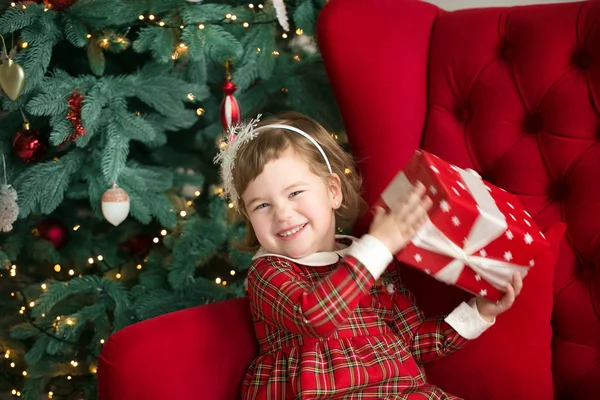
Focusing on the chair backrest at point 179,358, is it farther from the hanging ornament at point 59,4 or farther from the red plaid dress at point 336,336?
the hanging ornament at point 59,4

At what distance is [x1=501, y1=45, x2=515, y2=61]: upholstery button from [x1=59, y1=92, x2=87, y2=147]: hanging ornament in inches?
45.3

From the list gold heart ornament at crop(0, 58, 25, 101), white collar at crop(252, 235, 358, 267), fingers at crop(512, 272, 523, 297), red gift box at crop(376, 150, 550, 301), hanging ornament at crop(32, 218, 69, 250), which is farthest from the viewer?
hanging ornament at crop(32, 218, 69, 250)

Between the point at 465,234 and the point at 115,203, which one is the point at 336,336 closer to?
the point at 465,234

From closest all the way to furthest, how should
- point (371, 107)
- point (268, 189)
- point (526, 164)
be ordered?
point (268, 189), point (526, 164), point (371, 107)

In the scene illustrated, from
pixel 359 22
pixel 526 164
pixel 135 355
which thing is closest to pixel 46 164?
pixel 135 355

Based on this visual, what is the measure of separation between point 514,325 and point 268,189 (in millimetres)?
586

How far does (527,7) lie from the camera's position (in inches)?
58.4

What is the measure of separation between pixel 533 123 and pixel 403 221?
53 cm

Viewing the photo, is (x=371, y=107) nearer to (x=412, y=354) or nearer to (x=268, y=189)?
(x=268, y=189)

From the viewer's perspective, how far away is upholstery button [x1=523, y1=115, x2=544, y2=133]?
4.70 feet

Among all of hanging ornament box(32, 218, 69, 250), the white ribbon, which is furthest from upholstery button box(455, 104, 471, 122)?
hanging ornament box(32, 218, 69, 250)

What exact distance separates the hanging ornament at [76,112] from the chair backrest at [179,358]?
0.74 metres

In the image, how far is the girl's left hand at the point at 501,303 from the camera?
1213 mm

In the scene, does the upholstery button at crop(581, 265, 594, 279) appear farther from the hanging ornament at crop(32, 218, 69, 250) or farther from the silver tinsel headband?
the hanging ornament at crop(32, 218, 69, 250)
